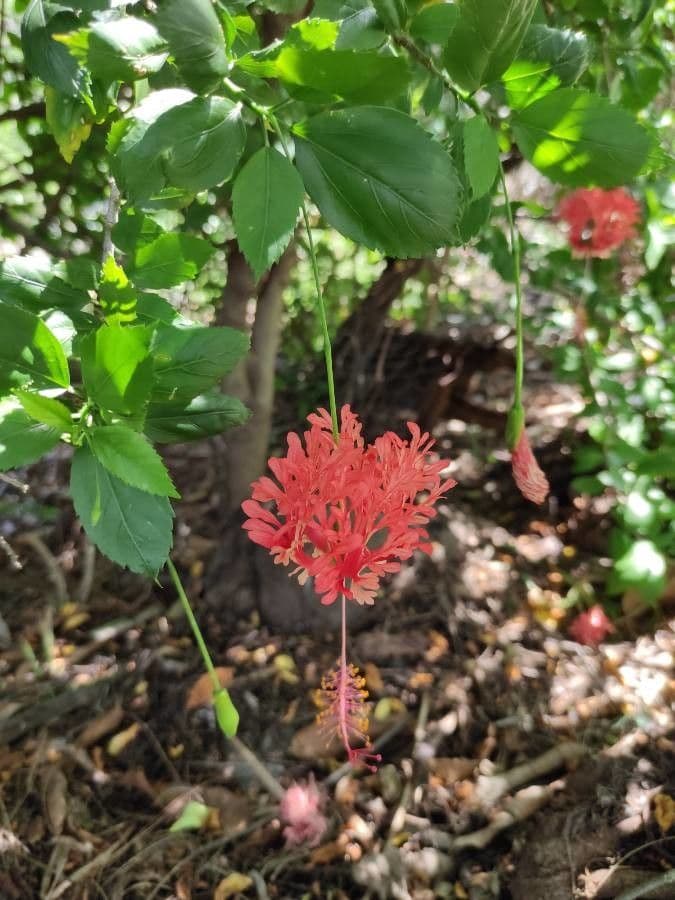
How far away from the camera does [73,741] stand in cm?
139

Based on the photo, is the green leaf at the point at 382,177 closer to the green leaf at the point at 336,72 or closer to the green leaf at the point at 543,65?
the green leaf at the point at 336,72

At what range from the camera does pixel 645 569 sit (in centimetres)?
156

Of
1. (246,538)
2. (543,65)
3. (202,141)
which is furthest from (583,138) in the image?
(246,538)

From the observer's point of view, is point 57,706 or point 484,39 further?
point 57,706

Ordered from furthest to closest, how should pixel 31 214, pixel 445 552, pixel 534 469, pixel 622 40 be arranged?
pixel 445 552
pixel 31 214
pixel 622 40
pixel 534 469

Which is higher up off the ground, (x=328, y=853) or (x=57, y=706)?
(x=57, y=706)

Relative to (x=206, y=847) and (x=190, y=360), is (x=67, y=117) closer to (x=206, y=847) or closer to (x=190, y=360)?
(x=190, y=360)

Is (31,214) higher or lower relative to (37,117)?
lower

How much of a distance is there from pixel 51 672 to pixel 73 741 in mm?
189

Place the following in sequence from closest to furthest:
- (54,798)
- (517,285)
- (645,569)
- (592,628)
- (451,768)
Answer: (517,285)
(54,798)
(451,768)
(645,569)
(592,628)

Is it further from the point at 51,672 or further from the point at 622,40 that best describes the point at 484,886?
the point at 622,40

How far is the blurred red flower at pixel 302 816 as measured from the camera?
4.13 ft

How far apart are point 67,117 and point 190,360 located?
0.32 m

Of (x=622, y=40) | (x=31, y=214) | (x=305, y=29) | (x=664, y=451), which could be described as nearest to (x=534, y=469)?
(x=305, y=29)
